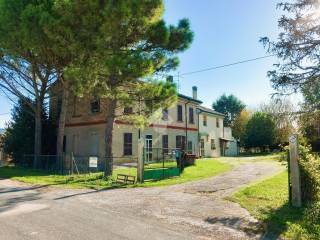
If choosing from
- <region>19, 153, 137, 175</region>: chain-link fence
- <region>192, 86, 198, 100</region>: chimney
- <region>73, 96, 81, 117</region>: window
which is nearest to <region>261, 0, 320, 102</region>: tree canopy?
<region>19, 153, 137, 175</region>: chain-link fence

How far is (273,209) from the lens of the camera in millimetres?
Result: 9156

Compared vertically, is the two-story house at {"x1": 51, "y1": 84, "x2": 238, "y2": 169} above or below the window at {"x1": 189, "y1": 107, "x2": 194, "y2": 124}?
below

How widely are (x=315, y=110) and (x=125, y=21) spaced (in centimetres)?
912

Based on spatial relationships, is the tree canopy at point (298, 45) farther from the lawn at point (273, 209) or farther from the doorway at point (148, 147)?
the doorway at point (148, 147)

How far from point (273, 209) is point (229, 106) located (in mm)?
64074

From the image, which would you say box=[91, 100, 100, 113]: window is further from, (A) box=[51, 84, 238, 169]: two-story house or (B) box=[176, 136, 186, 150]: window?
(B) box=[176, 136, 186, 150]: window

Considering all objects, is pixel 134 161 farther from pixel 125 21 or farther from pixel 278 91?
pixel 278 91

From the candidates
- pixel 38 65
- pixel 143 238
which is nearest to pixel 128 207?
pixel 143 238

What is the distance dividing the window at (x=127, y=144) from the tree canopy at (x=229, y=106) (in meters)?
46.6

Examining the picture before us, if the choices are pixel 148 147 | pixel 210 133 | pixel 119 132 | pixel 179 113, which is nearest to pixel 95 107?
pixel 119 132

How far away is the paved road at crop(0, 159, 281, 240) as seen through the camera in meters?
6.87

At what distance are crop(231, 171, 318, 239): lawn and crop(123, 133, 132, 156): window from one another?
13.7m

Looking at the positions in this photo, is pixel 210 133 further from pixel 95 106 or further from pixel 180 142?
pixel 95 106

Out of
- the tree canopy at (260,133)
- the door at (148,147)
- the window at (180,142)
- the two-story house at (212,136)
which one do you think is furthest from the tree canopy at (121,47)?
the tree canopy at (260,133)
